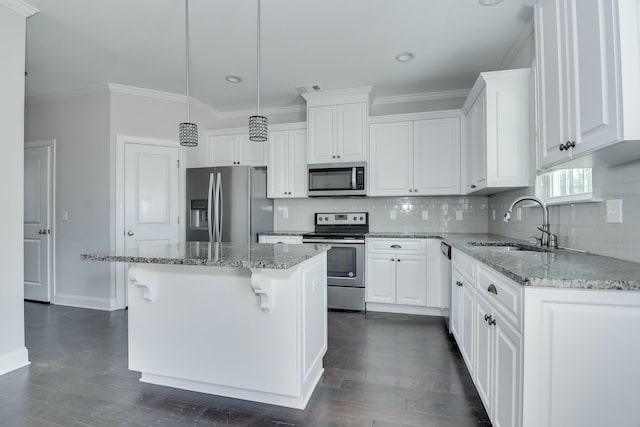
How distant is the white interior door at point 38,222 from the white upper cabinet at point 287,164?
2774mm

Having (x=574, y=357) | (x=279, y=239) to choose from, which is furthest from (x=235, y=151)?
(x=574, y=357)

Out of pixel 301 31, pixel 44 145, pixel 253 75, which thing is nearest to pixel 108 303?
pixel 44 145

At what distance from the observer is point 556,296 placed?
1097 millimetres

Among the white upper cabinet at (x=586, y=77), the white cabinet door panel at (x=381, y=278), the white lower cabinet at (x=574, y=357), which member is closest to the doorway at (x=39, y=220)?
the white cabinet door panel at (x=381, y=278)

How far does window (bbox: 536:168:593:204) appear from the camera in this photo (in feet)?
6.22

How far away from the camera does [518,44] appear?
2771 mm

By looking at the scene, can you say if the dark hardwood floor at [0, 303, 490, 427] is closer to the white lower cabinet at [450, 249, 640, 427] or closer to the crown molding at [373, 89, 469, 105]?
the white lower cabinet at [450, 249, 640, 427]

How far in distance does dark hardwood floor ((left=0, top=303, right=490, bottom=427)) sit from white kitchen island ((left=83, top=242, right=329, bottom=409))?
11 cm

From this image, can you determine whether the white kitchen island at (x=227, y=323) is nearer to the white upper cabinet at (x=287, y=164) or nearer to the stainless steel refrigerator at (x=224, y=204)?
the stainless steel refrigerator at (x=224, y=204)

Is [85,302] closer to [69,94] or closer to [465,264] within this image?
[69,94]

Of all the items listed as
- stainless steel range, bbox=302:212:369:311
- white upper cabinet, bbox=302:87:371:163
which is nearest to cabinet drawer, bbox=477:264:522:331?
stainless steel range, bbox=302:212:369:311

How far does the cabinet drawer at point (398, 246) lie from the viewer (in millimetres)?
3426

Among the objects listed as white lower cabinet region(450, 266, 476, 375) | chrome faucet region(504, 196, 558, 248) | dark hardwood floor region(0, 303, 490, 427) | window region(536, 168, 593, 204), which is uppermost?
window region(536, 168, 593, 204)

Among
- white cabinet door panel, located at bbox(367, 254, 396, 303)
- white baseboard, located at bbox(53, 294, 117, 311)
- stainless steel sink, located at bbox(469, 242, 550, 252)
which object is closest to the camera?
stainless steel sink, located at bbox(469, 242, 550, 252)
